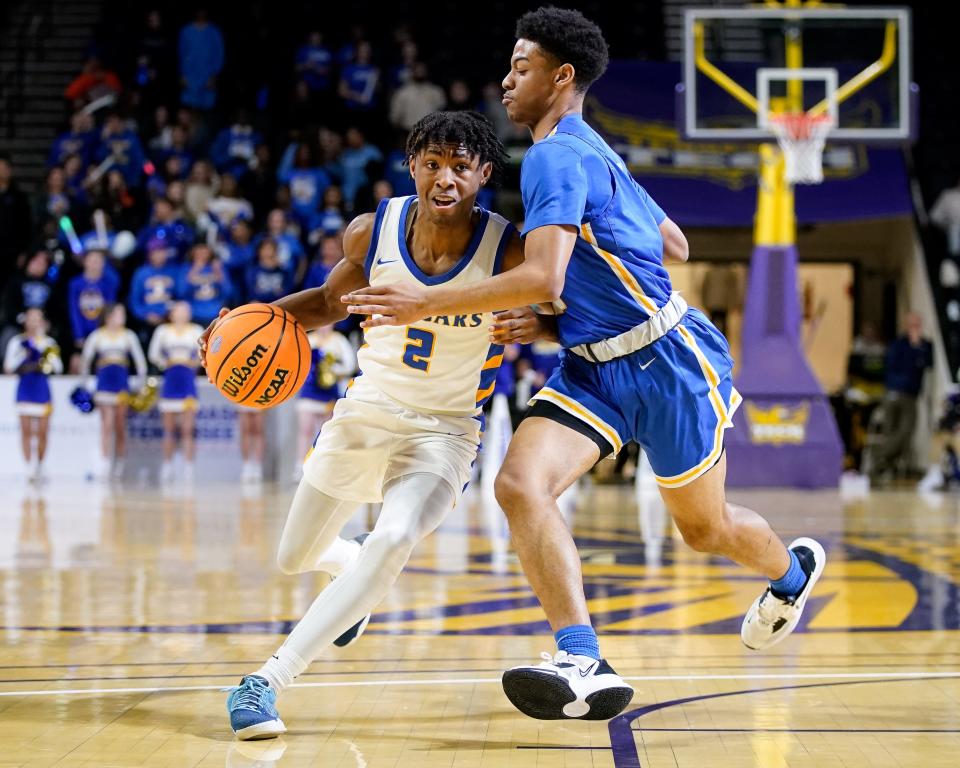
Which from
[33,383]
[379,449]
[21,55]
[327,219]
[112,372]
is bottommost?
[379,449]

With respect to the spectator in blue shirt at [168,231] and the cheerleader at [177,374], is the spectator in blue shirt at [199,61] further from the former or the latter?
the cheerleader at [177,374]

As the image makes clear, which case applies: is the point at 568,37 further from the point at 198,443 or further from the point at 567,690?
Result: the point at 198,443

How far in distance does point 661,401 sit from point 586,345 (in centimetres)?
27

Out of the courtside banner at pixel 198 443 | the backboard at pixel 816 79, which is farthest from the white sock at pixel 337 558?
the courtside banner at pixel 198 443

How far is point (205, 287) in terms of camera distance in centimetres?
1556

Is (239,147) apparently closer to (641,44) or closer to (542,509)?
(641,44)

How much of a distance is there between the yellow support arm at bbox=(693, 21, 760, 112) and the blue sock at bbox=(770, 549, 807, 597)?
9872 millimetres

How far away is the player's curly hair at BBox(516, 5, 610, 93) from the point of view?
4055 millimetres

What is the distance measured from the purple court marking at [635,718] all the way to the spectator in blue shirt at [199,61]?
1527cm

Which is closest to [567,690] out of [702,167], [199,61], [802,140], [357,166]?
[802,140]

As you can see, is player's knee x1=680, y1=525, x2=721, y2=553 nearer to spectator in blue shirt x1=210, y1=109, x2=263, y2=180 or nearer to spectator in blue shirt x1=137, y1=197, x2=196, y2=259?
spectator in blue shirt x1=137, y1=197, x2=196, y2=259

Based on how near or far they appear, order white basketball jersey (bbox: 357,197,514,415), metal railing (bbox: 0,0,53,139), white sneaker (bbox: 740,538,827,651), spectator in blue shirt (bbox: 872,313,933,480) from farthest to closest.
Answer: metal railing (bbox: 0,0,53,139) < spectator in blue shirt (bbox: 872,313,933,480) < white sneaker (bbox: 740,538,827,651) < white basketball jersey (bbox: 357,197,514,415)

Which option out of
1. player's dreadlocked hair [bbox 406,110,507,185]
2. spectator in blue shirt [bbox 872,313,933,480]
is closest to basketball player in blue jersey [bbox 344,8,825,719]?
player's dreadlocked hair [bbox 406,110,507,185]

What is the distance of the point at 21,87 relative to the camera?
19.4 metres
